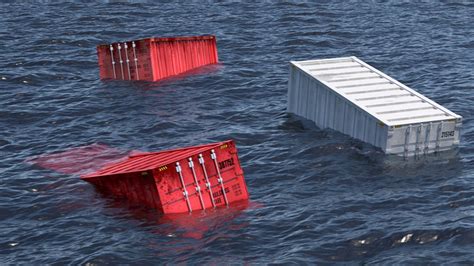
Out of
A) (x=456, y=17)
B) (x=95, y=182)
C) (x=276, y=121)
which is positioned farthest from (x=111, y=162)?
(x=456, y=17)

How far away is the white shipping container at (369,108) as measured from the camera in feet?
130

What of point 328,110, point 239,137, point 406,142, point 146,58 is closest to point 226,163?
point 406,142

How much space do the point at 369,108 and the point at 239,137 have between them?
288 inches

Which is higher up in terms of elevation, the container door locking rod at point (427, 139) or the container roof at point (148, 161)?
the container roof at point (148, 161)

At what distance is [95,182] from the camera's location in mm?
38188

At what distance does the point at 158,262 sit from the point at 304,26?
4115cm

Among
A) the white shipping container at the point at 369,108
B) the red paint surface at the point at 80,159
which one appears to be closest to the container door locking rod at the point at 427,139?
the white shipping container at the point at 369,108

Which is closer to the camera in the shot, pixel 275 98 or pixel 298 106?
pixel 298 106

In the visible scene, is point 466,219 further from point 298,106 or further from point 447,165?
point 298,106

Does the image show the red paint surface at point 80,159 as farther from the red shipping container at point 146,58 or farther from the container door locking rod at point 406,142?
the container door locking rod at point 406,142

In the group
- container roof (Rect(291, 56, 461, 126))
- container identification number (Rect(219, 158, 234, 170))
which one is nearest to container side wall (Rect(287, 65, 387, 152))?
container roof (Rect(291, 56, 461, 126))

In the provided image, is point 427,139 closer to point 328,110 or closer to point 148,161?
point 328,110

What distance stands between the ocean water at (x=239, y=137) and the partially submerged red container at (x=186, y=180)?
54 cm

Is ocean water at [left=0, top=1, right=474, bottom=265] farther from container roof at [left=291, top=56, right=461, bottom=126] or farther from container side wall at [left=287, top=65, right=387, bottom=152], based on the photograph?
container roof at [left=291, top=56, right=461, bottom=126]
